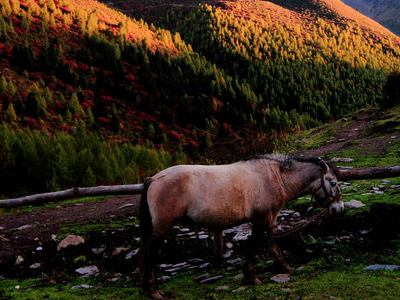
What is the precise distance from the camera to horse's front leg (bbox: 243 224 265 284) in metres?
3.66

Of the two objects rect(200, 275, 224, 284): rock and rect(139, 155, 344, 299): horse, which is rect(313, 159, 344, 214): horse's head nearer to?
rect(139, 155, 344, 299): horse

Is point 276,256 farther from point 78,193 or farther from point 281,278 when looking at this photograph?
point 78,193

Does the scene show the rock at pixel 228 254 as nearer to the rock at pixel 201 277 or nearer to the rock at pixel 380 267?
the rock at pixel 201 277

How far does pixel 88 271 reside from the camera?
496 centimetres

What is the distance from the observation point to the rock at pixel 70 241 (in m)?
5.98

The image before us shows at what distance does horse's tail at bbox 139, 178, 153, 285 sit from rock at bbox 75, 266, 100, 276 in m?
1.64

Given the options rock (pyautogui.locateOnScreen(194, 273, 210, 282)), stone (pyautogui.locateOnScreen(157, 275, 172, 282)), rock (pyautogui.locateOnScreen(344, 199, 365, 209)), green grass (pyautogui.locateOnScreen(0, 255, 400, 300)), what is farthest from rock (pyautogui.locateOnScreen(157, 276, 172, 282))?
rock (pyautogui.locateOnScreen(344, 199, 365, 209))

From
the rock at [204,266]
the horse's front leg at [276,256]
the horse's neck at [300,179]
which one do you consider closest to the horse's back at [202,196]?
the horse's front leg at [276,256]

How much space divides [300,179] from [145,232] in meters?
2.69

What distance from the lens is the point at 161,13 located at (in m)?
110

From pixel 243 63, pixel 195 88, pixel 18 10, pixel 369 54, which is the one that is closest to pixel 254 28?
pixel 243 63

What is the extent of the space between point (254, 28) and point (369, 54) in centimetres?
3924

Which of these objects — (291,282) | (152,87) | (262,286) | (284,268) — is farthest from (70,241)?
(152,87)

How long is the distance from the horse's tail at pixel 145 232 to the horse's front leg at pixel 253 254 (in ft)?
4.74
